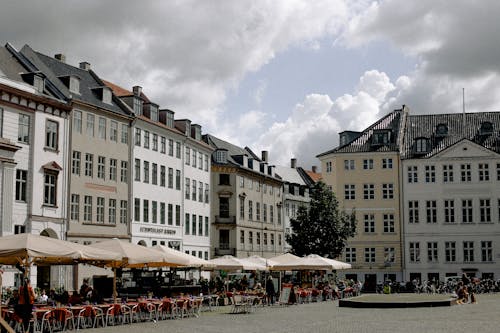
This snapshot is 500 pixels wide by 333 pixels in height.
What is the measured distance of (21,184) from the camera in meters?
41.5

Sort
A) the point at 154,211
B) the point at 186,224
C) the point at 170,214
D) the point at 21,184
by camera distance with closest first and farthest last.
A: the point at 21,184, the point at 154,211, the point at 170,214, the point at 186,224

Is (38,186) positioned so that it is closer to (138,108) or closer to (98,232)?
(98,232)

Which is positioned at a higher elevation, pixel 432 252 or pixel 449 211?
pixel 449 211

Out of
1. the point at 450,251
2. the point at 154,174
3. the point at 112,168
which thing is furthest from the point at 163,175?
the point at 450,251

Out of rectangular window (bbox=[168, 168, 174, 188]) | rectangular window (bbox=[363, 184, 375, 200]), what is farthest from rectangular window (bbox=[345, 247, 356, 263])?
rectangular window (bbox=[168, 168, 174, 188])

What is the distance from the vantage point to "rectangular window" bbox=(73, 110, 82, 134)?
152 ft

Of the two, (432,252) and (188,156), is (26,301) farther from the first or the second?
(432,252)

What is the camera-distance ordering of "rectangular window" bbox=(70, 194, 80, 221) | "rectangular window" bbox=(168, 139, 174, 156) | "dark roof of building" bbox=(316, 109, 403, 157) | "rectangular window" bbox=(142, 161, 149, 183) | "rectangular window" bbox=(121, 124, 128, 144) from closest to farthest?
"rectangular window" bbox=(70, 194, 80, 221) → "rectangular window" bbox=(121, 124, 128, 144) → "rectangular window" bbox=(142, 161, 149, 183) → "rectangular window" bbox=(168, 139, 174, 156) → "dark roof of building" bbox=(316, 109, 403, 157)

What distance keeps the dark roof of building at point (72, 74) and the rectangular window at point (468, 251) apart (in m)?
32.2

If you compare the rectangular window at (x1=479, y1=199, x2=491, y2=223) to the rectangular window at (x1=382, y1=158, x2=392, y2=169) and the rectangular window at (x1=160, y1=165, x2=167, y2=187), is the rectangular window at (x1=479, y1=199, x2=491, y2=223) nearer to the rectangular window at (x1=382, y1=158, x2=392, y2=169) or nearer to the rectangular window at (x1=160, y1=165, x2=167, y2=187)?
the rectangular window at (x1=382, y1=158, x2=392, y2=169)

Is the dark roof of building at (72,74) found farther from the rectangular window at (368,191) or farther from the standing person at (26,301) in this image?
the standing person at (26,301)

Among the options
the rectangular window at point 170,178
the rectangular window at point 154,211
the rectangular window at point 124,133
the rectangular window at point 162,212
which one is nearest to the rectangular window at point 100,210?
the rectangular window at point 124,133

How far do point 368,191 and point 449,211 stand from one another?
7.33 metres

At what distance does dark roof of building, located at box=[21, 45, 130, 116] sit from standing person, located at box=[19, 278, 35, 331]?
2780cm
